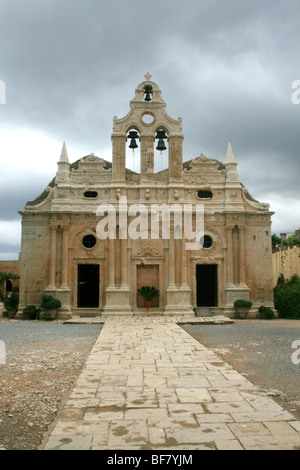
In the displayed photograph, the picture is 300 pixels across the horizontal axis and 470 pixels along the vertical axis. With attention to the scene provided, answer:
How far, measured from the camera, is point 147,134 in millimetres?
21609

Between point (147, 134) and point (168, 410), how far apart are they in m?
17.7

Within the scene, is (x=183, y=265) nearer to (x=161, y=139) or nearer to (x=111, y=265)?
(x=111, y=265)

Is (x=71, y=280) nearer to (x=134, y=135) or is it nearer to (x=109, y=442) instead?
(x=134, y=135)

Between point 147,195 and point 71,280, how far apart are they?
5.78 m

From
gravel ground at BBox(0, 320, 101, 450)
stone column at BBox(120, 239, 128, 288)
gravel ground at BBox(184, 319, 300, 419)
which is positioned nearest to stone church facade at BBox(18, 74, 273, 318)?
stone column at BBox(120, 239, 128, 288)

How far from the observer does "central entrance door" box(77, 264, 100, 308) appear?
A: 21.4m

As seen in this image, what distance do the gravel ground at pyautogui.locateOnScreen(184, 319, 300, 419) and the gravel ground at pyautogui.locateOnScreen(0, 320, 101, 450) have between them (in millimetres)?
3438

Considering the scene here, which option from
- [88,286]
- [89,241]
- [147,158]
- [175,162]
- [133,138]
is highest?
[133,138]

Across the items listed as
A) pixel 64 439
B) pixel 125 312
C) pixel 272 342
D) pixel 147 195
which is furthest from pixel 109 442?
pixel 147 195

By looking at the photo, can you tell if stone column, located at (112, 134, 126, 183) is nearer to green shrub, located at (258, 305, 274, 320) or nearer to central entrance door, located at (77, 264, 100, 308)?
central entrance door, located at (77, 264, 100, 308)

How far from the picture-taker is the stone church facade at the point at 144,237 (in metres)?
20.7

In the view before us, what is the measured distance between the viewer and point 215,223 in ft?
70.5

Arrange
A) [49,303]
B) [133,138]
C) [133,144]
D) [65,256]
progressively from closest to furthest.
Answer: [49,303] → [65,256] → [133,144] → [133,138]

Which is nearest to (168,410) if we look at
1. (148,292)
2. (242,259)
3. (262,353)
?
(262,353)
